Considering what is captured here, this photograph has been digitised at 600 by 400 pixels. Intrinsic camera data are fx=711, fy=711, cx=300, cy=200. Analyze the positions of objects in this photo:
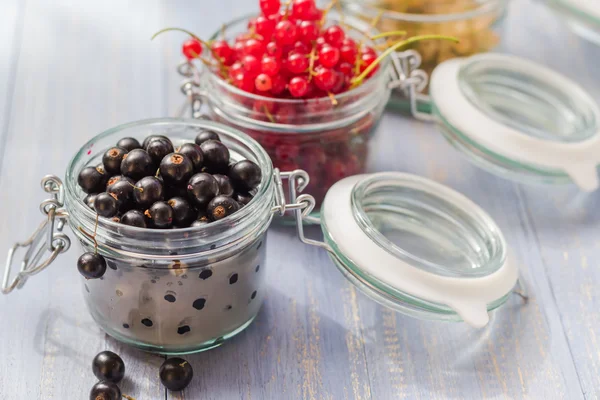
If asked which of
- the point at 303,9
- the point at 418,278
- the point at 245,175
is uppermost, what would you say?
the point at 303,9

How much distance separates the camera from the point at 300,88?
0.95 metres

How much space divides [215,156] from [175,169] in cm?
6

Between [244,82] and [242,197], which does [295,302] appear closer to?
[242,197]

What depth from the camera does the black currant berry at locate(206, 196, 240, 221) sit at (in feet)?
2.50

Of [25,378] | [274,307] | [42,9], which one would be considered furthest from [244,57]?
[42,9]

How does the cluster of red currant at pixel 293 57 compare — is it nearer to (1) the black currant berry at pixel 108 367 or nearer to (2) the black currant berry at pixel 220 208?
(2) the black currant berry at pixel 220 208

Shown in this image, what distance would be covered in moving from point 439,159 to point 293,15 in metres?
0.38

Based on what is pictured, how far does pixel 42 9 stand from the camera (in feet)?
4.76

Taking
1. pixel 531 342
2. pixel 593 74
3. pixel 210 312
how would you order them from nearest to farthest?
pixel 210 312, pixel 531 342, pixel 593 74

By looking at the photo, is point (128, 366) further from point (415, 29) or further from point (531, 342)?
point (415, 29)

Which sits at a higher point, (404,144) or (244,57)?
(244,57)

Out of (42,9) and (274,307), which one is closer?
(274,307)

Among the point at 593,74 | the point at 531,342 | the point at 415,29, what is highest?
the point at 415,29

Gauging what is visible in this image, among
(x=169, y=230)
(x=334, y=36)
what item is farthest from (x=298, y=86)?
(x=169, y=230)
